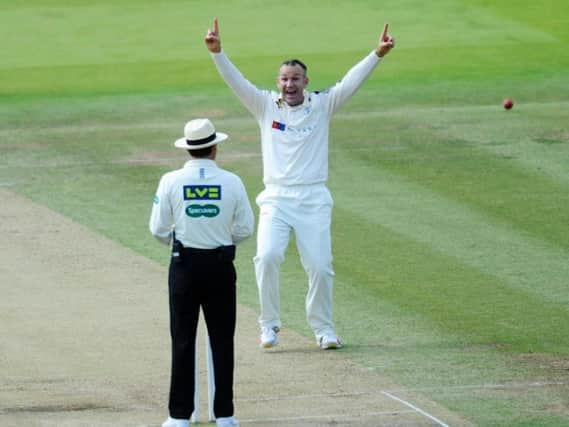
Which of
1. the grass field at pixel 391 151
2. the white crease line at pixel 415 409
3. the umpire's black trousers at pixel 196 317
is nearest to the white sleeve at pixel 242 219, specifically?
the umpire's black trousers at pixel 196 317

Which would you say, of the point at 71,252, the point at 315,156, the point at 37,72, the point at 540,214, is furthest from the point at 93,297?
the point at 37,72

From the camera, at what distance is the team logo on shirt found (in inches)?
397

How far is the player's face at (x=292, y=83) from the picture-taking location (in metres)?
12.3

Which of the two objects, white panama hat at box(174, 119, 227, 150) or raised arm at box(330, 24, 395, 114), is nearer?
white panama hat at box(174, 119, 227, 150)

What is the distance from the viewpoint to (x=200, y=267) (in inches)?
396

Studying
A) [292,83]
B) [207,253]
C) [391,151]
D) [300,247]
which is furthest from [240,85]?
[391,151]

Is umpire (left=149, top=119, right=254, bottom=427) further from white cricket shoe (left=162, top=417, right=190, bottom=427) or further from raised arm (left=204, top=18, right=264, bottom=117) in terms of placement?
raised arm (left=204, top=18, right=264, bottom=117)

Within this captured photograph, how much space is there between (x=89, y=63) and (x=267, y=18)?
4.00m

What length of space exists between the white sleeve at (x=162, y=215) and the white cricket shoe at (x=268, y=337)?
7.16ft

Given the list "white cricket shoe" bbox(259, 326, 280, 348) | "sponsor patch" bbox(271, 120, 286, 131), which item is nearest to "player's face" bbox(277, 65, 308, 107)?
"sponsor patch" bbox(271, 120, 286, 131)

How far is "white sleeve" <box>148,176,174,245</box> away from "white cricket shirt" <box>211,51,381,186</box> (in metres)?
2.29

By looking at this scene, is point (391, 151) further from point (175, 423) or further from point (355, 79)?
point (175, 423)

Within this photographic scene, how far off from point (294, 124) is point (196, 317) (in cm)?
274

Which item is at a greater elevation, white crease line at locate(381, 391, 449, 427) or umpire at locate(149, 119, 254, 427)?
umpire at locate(149, 119, 254, 427)
